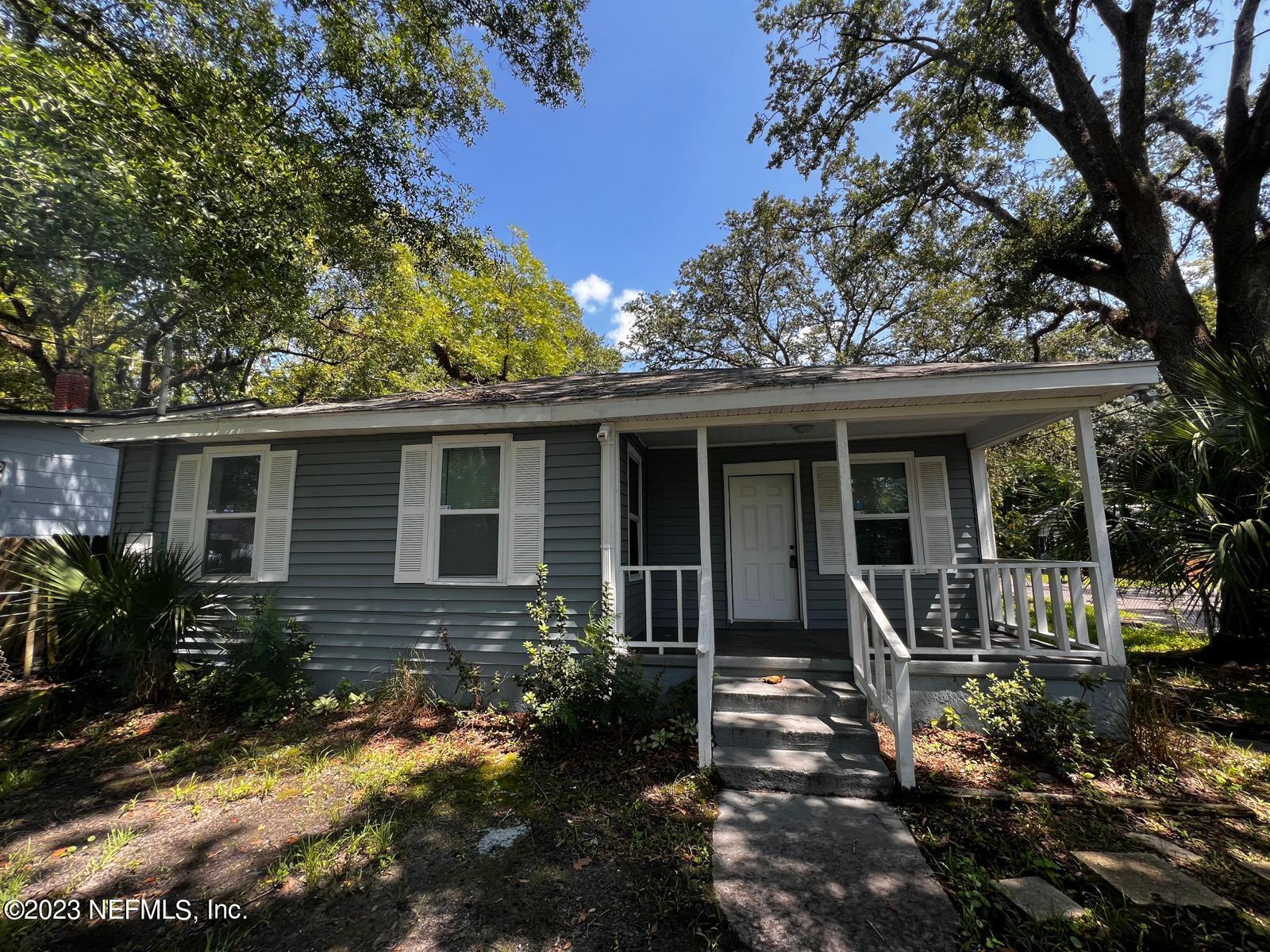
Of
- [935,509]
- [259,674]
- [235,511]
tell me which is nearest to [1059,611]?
[935,509]

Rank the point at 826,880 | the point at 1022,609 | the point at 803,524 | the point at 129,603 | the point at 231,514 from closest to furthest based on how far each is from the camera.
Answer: the point at 826,880 → the point at 1022,609 → the point at 129,603 → the point at 231,514 → the point at 803,524

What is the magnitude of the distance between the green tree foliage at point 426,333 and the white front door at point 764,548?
292 inches

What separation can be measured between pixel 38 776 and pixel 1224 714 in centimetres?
952

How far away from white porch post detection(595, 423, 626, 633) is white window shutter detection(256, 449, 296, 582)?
347 cm

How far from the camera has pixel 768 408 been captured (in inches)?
184

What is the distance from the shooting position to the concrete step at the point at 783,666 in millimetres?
4648

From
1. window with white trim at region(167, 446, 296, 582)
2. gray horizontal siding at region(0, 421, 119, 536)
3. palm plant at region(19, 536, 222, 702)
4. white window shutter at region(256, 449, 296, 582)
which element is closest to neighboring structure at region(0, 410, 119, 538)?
gray horizontal siding at region(0, 421, 119, 536)

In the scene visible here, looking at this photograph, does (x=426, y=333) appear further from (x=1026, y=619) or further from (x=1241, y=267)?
(x=1241, y=267)

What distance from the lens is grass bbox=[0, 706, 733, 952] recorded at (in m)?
2.44

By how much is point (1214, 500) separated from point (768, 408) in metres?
3.63

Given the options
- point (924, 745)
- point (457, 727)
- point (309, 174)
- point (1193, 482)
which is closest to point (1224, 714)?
point (1193, 482)

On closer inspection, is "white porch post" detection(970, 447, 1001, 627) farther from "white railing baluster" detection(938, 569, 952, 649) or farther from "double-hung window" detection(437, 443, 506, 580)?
"double-hung window" detection(437, 443, 506, 580)

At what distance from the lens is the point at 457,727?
475 centimetres

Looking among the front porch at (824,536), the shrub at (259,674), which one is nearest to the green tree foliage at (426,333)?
the front porch at (824,536)
